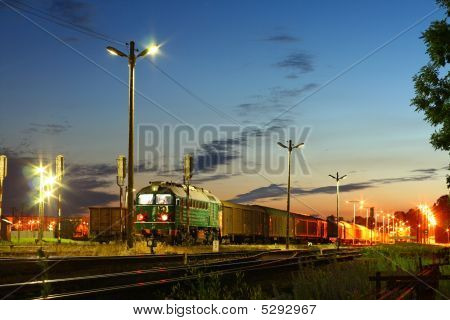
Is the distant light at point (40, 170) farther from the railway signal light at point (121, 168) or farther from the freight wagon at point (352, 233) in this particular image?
the freight wagon at point (352, 233)

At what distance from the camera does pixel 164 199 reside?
132 ft

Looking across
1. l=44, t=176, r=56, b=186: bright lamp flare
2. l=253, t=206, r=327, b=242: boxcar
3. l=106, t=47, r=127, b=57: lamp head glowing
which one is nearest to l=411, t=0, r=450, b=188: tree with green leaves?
l=106, t=47, r=127, b=57: lamp head glowing

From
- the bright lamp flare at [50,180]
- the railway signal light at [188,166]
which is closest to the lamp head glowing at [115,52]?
the railway signal light at [188,166]

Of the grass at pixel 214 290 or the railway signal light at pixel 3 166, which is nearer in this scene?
the grass at pixel 214 290

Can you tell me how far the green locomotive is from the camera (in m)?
39.8

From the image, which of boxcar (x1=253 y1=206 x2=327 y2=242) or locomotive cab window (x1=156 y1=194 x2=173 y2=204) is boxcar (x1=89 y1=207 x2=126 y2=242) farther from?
locomotive cab window (x1=156 y1=194 x2=173 y2=204)

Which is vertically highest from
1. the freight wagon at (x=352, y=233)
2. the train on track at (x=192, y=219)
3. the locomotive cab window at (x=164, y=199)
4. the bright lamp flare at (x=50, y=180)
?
the bright lamp flare at (x=50, y=180)

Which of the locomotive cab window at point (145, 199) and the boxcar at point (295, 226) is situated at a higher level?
the locomotive cab window at point (145, 199)

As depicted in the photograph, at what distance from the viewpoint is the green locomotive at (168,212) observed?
39781 mm
